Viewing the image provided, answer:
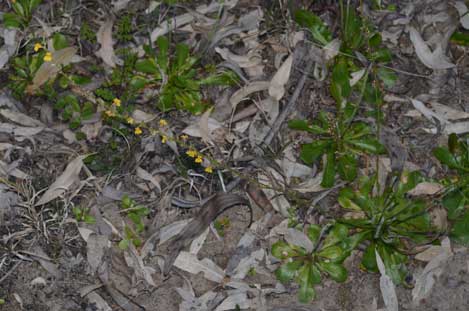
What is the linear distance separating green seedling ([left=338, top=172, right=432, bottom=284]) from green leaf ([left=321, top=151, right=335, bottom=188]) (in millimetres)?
85

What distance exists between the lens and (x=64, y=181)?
3.41m

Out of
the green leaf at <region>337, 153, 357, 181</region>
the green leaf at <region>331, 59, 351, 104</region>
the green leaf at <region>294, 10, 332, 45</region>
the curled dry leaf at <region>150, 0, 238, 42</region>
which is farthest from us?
the curled dry leaf at <region>150, 0, 238, 42</region>

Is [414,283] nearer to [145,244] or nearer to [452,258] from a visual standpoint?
[452,258]

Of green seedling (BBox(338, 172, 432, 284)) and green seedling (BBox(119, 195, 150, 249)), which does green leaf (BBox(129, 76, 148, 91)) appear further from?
green seedling (BBox(338, 172, 432, 284))

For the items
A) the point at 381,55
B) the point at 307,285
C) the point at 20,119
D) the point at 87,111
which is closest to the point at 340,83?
the point at 381,55

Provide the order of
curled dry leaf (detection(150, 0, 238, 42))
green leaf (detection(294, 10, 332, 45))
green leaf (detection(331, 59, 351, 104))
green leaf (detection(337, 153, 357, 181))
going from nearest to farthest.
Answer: green leaf (detection(337, 153, 357, 181)) → green leaf (detection(331, 59, 351, 104)) → green leaf (detection(294, 10, 332, 45)) → curled dry leaf (detection(150, 0, 238, 42))

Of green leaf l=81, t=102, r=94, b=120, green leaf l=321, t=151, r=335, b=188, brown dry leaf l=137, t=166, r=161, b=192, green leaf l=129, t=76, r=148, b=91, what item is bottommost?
brown dry leaf l=137, t=166, r=161, b=192

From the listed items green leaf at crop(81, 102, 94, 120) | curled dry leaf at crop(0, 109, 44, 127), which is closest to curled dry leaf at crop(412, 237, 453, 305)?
green leaf at crop(81, 102, 94, 120)

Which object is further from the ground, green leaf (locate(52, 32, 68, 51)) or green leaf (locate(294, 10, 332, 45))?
green leaf (locate(294, 10, 332, 45))

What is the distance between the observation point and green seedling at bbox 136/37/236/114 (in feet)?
11.4

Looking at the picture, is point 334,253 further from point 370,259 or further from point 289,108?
point 289,108

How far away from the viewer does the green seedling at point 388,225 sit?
3.21 meters

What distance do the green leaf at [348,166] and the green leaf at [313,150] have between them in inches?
4.0

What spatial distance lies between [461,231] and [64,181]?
2.01 meters
